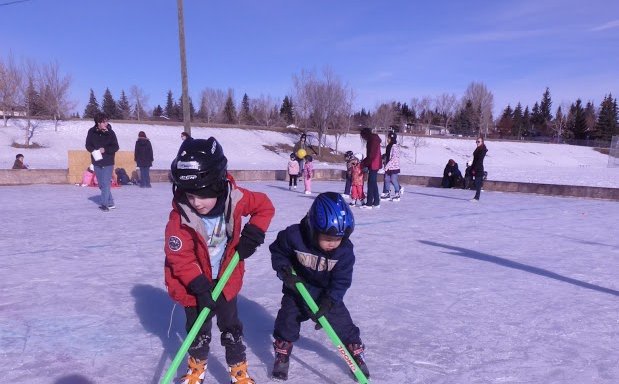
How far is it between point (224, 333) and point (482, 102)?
9511 centimetres

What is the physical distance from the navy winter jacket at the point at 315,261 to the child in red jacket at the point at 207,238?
24 cm

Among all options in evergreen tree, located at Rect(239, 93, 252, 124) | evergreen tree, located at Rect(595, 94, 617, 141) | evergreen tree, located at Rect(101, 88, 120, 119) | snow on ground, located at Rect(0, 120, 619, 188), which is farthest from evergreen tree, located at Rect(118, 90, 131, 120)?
evergreen tree, located at Rect(595, 94, 617, 141)

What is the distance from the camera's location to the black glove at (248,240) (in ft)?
8.66

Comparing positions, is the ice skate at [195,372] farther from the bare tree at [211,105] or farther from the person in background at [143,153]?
the bare tree at [211,105]

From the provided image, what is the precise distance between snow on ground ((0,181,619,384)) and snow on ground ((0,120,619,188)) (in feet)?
62.5

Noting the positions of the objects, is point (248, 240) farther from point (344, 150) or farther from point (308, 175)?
point (344, 150)

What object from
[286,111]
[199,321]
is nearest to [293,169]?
[199,321]

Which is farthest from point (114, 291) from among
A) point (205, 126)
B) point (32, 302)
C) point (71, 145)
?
point (205, 126)

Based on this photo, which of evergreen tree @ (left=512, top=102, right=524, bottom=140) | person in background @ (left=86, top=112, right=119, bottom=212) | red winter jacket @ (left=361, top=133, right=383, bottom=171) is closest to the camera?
person in background @ (left=86, top=112, right=119, bottom=212)

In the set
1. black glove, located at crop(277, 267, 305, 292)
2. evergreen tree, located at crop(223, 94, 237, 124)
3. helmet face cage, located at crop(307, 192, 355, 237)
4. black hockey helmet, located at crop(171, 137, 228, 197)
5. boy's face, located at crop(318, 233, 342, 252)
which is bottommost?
black glove, located at crop(277, 267, 305, 292)

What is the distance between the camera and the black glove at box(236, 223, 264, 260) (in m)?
2.64

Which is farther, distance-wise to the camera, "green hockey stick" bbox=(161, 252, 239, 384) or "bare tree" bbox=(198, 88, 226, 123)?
"bare tree" bbox=(198, 88, 226, 123)

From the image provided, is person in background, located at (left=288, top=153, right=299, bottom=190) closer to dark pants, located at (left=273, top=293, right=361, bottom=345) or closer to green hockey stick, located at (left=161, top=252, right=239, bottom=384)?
dark pants, located at (left=273, top=293, right=361, bottom=345)

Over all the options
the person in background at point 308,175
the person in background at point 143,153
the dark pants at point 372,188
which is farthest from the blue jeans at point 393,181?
the person in background at point 143,153
